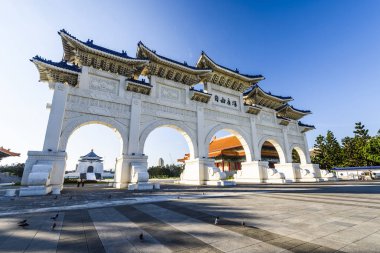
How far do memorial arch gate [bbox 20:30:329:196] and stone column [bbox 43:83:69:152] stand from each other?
5cm

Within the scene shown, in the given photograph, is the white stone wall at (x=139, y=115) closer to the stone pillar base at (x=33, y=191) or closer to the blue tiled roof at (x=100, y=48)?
the stone pillar base at (x=33, y=191)

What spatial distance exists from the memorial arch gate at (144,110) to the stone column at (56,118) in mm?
46

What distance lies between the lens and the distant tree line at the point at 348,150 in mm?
31812

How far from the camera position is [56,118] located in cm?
1131

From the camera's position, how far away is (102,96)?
42.8 feet

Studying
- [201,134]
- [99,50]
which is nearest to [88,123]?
[99,50]

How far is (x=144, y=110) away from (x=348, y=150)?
130ft

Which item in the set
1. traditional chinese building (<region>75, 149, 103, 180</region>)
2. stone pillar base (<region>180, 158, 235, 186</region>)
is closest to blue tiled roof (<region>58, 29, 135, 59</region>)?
stone pillar base (<region>180, 158, 235, 186</region>)

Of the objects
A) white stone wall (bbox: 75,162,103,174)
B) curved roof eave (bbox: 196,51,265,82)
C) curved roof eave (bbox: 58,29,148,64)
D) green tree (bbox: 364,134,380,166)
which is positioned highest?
curved roof eave (bbox: 196,51,265,82)

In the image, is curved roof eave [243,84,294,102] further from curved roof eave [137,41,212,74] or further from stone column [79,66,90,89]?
stone column [79,66,90,89]

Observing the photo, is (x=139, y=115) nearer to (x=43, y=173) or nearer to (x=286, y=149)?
(x=43, y=173)

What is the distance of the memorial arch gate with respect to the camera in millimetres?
11372

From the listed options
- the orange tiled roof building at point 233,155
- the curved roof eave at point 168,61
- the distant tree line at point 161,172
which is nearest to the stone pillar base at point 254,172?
the orange tiled roof building at point 233,155

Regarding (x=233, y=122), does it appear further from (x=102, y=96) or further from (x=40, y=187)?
(x=40, y=187)
